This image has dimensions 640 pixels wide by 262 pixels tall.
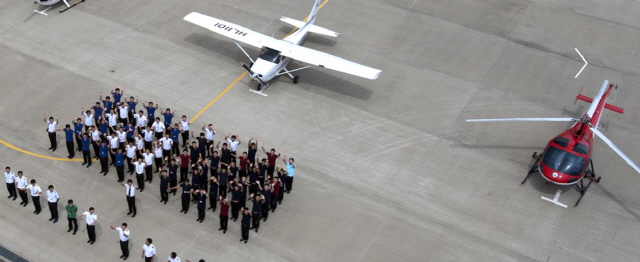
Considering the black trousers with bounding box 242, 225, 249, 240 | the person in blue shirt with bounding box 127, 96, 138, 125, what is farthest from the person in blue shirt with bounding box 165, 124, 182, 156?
the black trousers with bounding box 242, 225, 249, 240

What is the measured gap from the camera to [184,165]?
22141mm

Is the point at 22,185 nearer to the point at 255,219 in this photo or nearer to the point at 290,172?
the point at 255,219

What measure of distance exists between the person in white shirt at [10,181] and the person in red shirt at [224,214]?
6.74 m

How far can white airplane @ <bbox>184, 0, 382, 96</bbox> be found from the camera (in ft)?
86.6

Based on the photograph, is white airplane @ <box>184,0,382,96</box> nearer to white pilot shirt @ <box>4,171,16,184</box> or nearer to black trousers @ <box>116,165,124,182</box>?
black trousers @ <box>116,165,124,182</box>

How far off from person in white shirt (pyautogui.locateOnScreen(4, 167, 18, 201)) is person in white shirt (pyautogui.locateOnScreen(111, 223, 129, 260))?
3884 millimetres

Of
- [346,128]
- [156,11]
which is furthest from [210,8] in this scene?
[346,128]

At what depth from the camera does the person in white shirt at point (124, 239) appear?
62.6ft

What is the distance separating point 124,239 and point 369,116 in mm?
11291

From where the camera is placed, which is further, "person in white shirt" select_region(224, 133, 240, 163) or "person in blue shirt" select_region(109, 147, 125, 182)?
"person in white shirt" select_region(224, 133, 240, 163)

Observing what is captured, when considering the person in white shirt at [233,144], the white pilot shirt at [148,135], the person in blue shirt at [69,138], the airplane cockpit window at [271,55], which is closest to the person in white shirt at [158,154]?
the white pilot shirt at [148,135]

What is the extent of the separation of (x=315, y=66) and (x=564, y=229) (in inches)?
490

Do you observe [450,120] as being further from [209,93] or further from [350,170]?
[209,93]

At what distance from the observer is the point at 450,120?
2689 centimetres
